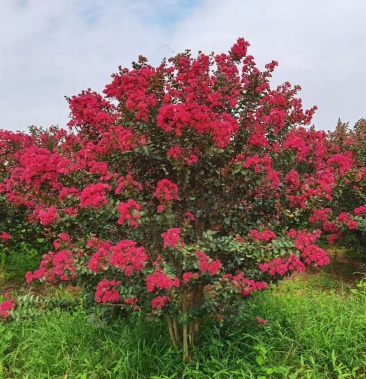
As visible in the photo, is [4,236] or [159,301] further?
[4,236]

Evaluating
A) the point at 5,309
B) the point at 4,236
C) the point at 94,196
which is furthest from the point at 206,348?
the point at 4,236

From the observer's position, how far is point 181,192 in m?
3.13

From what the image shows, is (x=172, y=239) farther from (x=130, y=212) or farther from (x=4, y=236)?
(x=4, y=236)

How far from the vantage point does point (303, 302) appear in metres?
4.50

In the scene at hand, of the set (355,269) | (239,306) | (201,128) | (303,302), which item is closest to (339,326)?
(303,302)

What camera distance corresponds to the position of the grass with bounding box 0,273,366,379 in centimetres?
328

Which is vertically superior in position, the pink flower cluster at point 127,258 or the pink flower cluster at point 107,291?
the pink flower cluster at point 127,258

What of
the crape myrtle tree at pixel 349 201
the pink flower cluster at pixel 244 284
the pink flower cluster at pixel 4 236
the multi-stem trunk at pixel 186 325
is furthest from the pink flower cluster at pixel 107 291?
the pink flower cluster at pixel 4 236

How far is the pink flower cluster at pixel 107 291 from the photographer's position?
3.01m

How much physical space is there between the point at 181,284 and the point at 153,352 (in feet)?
2.74

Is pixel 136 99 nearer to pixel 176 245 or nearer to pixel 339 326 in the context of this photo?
pixel 176 245

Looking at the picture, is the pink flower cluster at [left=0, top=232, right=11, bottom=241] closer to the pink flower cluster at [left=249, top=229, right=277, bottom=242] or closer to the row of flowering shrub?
the row of flowering shrub

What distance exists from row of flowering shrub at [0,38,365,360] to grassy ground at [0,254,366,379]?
0.24 meters

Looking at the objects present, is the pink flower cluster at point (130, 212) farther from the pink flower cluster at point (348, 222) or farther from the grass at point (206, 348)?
the pink flower cluster at point (348, 222)
